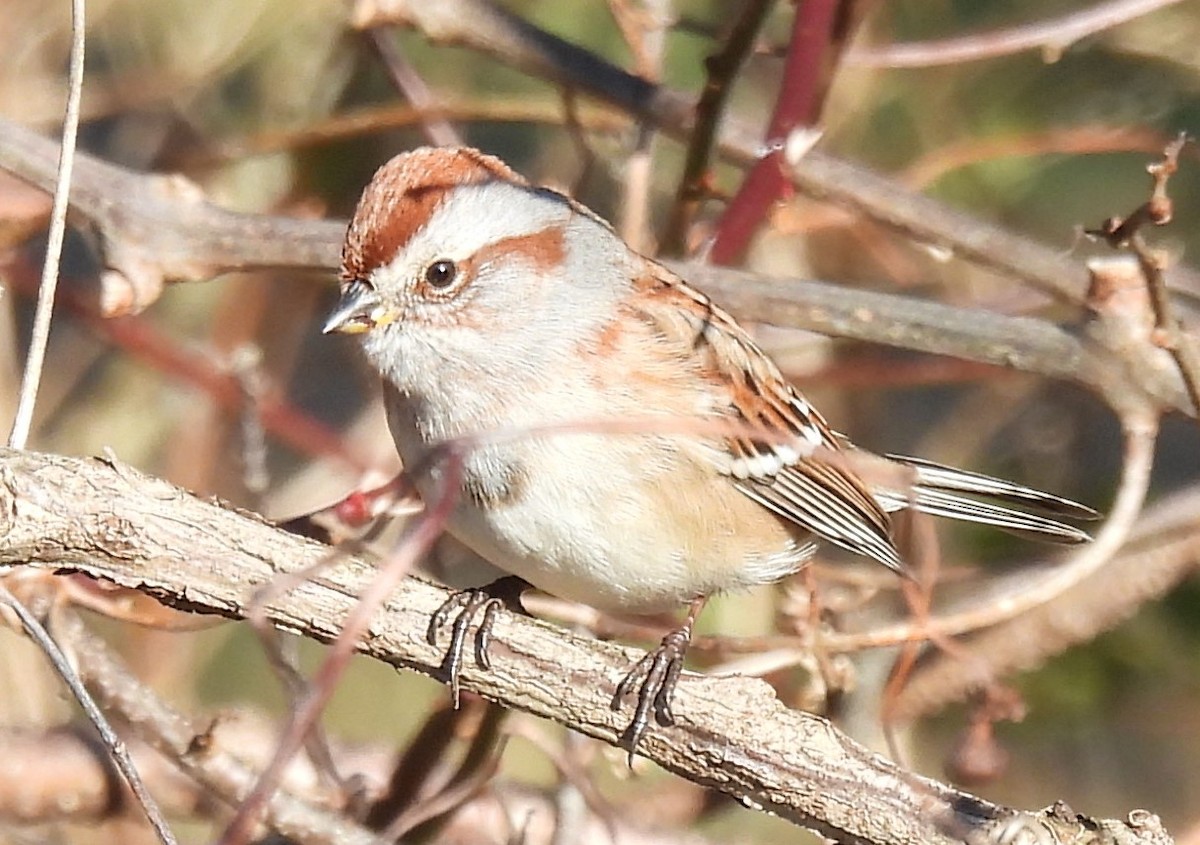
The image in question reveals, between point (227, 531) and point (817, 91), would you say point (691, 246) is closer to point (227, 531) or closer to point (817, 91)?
point (817, 91)

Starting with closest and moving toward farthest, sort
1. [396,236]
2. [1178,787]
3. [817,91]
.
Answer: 1. [396,236]
2. [817,91]
3. [1178,787]

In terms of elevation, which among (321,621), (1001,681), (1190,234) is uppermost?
(1190,234)

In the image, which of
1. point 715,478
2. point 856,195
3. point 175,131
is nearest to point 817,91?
point 856,195

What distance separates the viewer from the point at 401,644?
184 cm

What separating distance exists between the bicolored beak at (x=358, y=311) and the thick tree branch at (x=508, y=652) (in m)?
0.49

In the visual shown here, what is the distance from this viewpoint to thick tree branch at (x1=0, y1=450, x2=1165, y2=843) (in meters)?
1.64

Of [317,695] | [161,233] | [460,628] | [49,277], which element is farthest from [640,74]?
[317,695]

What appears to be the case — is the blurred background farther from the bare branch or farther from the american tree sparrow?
the bare branch

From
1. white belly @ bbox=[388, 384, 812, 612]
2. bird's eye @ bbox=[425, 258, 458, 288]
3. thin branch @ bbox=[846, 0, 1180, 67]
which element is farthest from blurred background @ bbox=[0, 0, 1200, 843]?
bird's eye @ bbox=[425, 258, 458, 288]

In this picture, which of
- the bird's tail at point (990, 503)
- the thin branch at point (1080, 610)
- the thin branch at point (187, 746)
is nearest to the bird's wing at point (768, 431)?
the bird's tail at point (990, 503)

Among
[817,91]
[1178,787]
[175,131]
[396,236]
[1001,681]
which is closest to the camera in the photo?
[396,236]

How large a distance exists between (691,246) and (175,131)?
→ 133 centimetres

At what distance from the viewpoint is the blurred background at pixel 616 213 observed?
325cm

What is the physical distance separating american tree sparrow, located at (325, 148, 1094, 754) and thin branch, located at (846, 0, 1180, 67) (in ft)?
1.81
